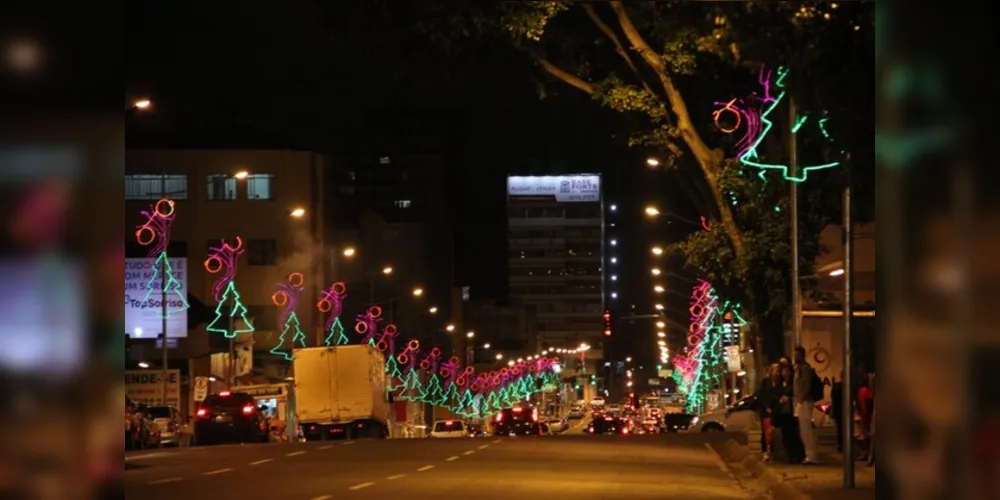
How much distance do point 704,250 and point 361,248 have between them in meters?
67.2

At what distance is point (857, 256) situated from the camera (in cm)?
3997

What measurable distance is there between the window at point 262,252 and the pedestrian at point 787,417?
176ft

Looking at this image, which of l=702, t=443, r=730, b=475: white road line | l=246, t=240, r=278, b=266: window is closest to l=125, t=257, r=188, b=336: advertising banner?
l=246, t=240, r=278, b=266: window

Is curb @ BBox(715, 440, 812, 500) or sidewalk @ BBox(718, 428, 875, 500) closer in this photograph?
sidewalk @ BBox(718, 428, 875, 500)

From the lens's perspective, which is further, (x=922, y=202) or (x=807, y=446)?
(x=807, y=446)

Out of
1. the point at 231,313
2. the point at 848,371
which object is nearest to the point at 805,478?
the point at 848,371

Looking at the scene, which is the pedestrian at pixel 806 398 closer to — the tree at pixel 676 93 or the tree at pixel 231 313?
the tree at pixel 676 93

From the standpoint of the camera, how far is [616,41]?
1098 inches

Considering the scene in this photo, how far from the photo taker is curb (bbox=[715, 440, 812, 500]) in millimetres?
19753

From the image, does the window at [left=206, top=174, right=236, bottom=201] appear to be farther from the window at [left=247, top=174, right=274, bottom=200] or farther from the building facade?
the window at [left=247, top=174, right=274, bottom=200]

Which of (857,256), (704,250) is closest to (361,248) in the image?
(857,256)

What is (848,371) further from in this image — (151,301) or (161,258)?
(151,301)

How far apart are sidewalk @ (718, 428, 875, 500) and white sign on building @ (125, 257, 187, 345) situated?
102 ft

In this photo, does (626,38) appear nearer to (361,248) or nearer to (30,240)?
(30,240)
